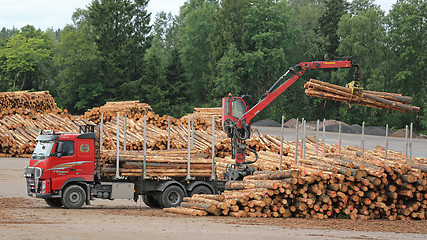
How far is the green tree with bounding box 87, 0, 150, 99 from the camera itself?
256 feet

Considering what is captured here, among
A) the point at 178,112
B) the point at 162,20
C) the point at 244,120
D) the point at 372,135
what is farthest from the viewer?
the point at 162,20

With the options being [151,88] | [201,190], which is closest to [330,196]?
[201,190]

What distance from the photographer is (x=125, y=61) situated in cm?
7894

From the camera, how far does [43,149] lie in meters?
20.6

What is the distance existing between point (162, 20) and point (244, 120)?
109505 millimetres

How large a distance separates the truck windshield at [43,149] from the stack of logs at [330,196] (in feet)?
13.5

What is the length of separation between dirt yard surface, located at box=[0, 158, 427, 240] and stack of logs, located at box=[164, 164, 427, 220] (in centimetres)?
61

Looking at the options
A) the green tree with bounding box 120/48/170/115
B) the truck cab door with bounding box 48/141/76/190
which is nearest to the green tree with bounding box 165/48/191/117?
the green tree with bounding box 120/48/170/115

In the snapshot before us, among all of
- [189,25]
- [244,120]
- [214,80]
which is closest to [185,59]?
[189,25]

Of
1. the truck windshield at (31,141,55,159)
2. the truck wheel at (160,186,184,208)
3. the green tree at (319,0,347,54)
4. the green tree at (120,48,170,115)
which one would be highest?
the green tree at (319,0,347,54)

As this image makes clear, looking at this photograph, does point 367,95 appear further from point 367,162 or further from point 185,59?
point 185,59

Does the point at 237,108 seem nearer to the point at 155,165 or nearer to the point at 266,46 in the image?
the point at 155,165

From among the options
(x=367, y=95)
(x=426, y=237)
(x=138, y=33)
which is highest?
(x=138, y=33)

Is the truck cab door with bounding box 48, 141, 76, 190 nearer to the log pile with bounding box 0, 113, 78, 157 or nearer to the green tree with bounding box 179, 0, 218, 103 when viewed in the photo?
the log pile with bounding box 0, 113, 78, 157
